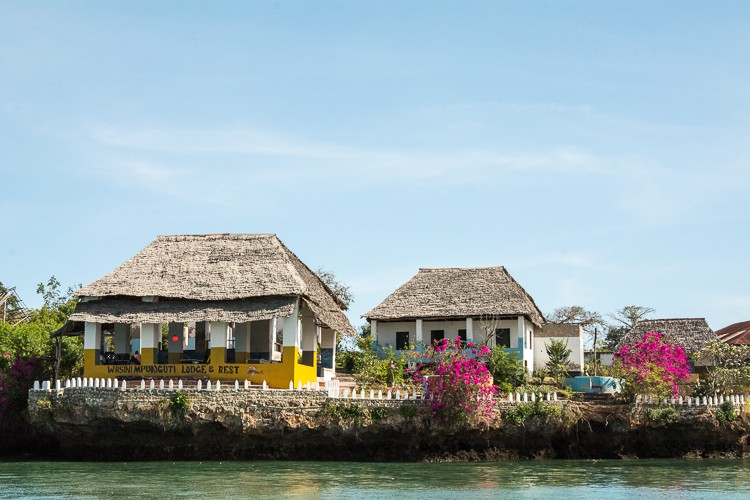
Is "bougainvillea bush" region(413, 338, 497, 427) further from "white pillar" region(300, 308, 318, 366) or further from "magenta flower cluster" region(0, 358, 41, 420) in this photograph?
"magenta flower cluster" region(0, 358, 41, 420)

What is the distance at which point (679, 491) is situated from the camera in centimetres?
2391

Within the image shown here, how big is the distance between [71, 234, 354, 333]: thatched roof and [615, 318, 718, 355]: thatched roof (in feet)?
64.9

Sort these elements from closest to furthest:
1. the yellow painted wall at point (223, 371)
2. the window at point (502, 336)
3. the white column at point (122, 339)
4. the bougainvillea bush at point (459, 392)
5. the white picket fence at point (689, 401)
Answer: the bougainvillea bush at point (459, 392), the white picket fence at point (689, 401), the yellow painted wall at point (223, 371), the white column at point (122, 339), the window at point (502, 336)

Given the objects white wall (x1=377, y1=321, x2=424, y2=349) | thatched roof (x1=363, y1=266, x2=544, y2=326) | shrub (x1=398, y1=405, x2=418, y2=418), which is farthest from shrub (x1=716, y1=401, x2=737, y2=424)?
white wall (x1=377, y1=321, x2=424, y2=349)

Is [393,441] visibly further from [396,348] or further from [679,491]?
[396,348]

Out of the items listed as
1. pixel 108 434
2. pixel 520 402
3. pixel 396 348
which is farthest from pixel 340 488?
pixel 396 348

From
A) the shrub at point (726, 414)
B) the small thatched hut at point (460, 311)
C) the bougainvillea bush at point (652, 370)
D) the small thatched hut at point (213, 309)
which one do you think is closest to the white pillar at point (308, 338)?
the small thatched hut at point (213, 309)

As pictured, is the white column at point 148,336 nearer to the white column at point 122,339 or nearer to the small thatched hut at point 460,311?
the white column at point 122,339

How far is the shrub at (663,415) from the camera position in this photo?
32.3 metres

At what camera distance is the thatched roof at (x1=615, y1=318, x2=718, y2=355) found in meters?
49.9

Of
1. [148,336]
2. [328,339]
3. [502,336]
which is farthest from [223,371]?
[502,336]

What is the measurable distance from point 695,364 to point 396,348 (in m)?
15.6

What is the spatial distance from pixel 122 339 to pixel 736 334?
1403 inches

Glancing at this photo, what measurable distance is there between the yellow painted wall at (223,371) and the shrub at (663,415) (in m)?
11.8
